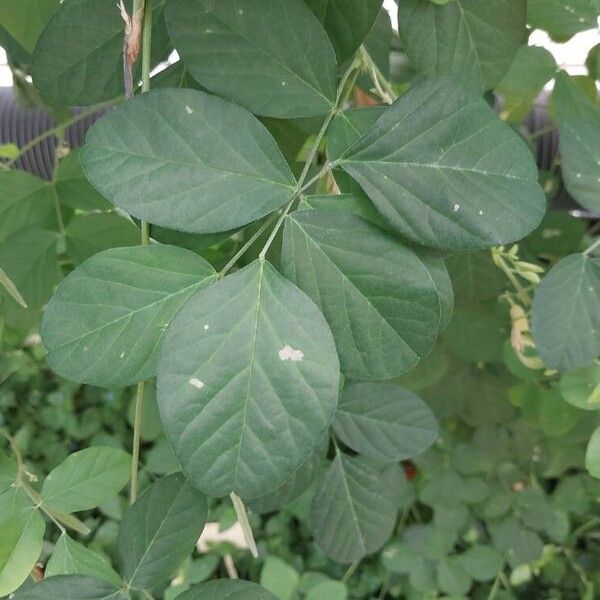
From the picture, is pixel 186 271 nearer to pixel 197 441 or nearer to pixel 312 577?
pixel 197 441

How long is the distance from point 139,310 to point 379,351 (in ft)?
0.43

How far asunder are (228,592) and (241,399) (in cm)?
13

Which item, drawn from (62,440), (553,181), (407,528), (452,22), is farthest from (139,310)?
(62,440)

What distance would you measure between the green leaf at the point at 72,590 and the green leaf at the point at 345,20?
14.1 inches

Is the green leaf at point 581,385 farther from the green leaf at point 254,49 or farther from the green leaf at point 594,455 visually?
the green leaf at point 254,49

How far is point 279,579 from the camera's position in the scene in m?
1.01

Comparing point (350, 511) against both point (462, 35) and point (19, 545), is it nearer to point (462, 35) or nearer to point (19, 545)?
point (19, 545)

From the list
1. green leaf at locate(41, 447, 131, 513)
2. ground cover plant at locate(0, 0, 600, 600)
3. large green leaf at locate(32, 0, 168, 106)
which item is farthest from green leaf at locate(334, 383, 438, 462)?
large green leaf at locate(32, 0, 168, 106)

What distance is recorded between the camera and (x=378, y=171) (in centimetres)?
37

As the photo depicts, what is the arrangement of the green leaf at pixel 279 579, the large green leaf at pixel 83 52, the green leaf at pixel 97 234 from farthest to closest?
the green leaf at pixel 279 579 → the green leaf at pixel 97 234 → the large green leaf at pixel 83 52

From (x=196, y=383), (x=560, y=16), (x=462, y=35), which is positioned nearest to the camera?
(x=196, y=383)

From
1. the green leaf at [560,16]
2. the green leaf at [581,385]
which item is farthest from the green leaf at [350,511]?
the green leaf at [560,16]

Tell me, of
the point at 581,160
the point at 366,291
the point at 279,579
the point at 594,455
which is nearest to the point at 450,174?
the point at 366,291

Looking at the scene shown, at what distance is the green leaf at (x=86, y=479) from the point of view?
0.46m
